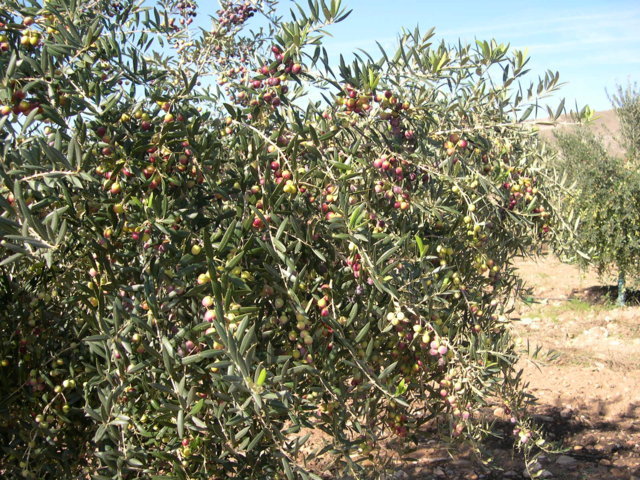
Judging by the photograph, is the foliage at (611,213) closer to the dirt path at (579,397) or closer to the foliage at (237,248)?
the dirt path at (579,397)

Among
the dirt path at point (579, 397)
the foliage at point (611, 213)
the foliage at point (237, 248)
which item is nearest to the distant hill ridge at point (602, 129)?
the foliage at point (237, 248)

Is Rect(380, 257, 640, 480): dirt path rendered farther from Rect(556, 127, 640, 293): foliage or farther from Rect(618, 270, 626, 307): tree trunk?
Rect(556, 127, 640, 293): foliage

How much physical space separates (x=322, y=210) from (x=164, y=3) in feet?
8.71

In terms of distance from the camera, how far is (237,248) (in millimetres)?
1570

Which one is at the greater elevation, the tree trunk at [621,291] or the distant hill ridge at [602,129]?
the distant hill ridge at [602,129]

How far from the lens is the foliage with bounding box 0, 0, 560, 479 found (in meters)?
1.57

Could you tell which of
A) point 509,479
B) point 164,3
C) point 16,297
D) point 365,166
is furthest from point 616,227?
point 16,297

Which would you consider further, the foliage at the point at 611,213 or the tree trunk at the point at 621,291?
the tree trunk at the point at 621,291

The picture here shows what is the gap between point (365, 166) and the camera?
2.00 metres

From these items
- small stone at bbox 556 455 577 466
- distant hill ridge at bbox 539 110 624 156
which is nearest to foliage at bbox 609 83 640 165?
distant hill ridge at bbox 539 110 624 156

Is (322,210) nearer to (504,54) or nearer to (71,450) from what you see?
(504,54)

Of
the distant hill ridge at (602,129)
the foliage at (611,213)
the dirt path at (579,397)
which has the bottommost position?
the dirt path at (579,397)

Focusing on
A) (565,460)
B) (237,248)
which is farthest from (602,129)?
(237,248)

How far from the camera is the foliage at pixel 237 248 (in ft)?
5.14
